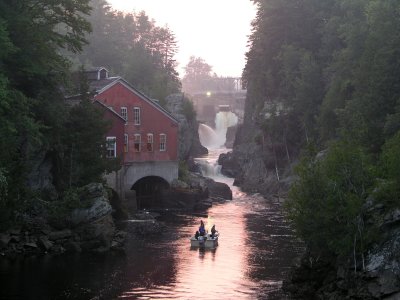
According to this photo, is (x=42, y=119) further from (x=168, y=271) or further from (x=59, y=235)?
(x=168, y=271)

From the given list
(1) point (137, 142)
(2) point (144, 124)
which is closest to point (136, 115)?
(2) point (144, 124)

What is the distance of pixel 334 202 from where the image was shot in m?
33.4

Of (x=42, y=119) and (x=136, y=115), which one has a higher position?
(x=136, y=115)

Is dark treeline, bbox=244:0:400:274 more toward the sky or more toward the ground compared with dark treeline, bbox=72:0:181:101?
more toward the ground

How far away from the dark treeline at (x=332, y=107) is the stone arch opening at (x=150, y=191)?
1893 cm

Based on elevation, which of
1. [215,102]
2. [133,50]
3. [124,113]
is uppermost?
[133,50]

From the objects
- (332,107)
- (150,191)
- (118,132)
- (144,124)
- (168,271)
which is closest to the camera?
(168,271)

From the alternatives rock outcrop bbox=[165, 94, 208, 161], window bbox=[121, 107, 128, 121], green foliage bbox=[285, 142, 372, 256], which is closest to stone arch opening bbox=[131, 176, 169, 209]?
window bbox=[121, 107, 128, 121]

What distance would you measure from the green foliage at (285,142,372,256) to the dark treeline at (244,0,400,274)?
55 millimetres

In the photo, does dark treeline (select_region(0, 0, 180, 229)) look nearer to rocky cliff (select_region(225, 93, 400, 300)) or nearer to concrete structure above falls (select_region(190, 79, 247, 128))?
rocky cliff (select_region(225, 93, 400, 300))

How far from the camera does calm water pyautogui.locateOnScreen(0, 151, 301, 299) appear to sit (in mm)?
35906

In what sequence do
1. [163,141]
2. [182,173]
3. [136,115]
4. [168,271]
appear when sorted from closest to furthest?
1. [168,271]
2. [136,115]
3. [163,141]
4. [182,173]

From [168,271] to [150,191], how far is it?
1419 inches

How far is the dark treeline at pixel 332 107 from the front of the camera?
3341 centimetres
